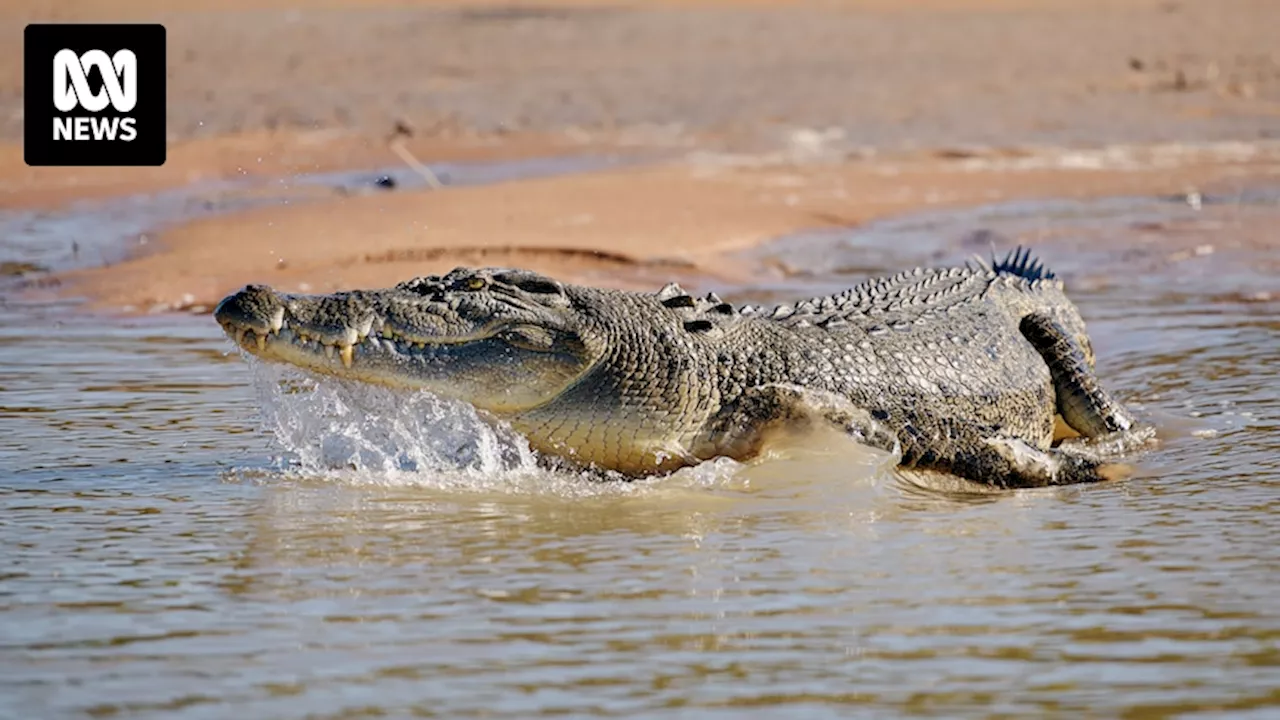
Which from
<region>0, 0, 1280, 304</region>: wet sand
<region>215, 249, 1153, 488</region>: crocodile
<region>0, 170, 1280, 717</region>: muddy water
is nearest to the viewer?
<region>0, 170, 1280, 717</region>: muddy water

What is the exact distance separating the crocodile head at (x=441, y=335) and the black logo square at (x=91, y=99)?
1054cm

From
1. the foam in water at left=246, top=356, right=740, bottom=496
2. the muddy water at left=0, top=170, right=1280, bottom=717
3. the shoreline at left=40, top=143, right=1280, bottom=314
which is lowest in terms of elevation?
the muddy water at left=0, top=170, right=1280, bottom=717

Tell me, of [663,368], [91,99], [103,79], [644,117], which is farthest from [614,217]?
[663,368]

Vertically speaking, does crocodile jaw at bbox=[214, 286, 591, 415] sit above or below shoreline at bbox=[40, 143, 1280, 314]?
below

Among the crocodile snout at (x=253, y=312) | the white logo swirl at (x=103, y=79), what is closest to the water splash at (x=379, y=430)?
the crocodile snout at (x=253, y=312)

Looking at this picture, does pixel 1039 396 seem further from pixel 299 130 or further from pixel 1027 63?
pixel 1027 63

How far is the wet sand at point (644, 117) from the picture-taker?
13219 mm

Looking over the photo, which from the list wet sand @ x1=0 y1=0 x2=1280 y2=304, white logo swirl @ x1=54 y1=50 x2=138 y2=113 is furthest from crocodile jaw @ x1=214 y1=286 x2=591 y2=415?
white logo swirl @ x1=54 y1=50 x2=138 y2=113

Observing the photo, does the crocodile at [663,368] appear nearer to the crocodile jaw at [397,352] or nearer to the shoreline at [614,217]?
the crocodile jaw at [397,352]

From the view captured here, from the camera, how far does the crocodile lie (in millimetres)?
5703

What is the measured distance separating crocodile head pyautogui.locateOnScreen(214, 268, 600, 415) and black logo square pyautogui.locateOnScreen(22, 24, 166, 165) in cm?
1054

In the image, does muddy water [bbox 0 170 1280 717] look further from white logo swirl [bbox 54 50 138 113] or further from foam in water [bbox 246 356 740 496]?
white logo swirl [bbox 54 50 138 113]

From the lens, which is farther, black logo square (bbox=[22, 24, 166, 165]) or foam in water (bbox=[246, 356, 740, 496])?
black logo square (bbox=[22, 24, 166, 165])

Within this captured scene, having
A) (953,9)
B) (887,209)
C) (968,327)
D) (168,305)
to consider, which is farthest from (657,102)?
(968,327)
